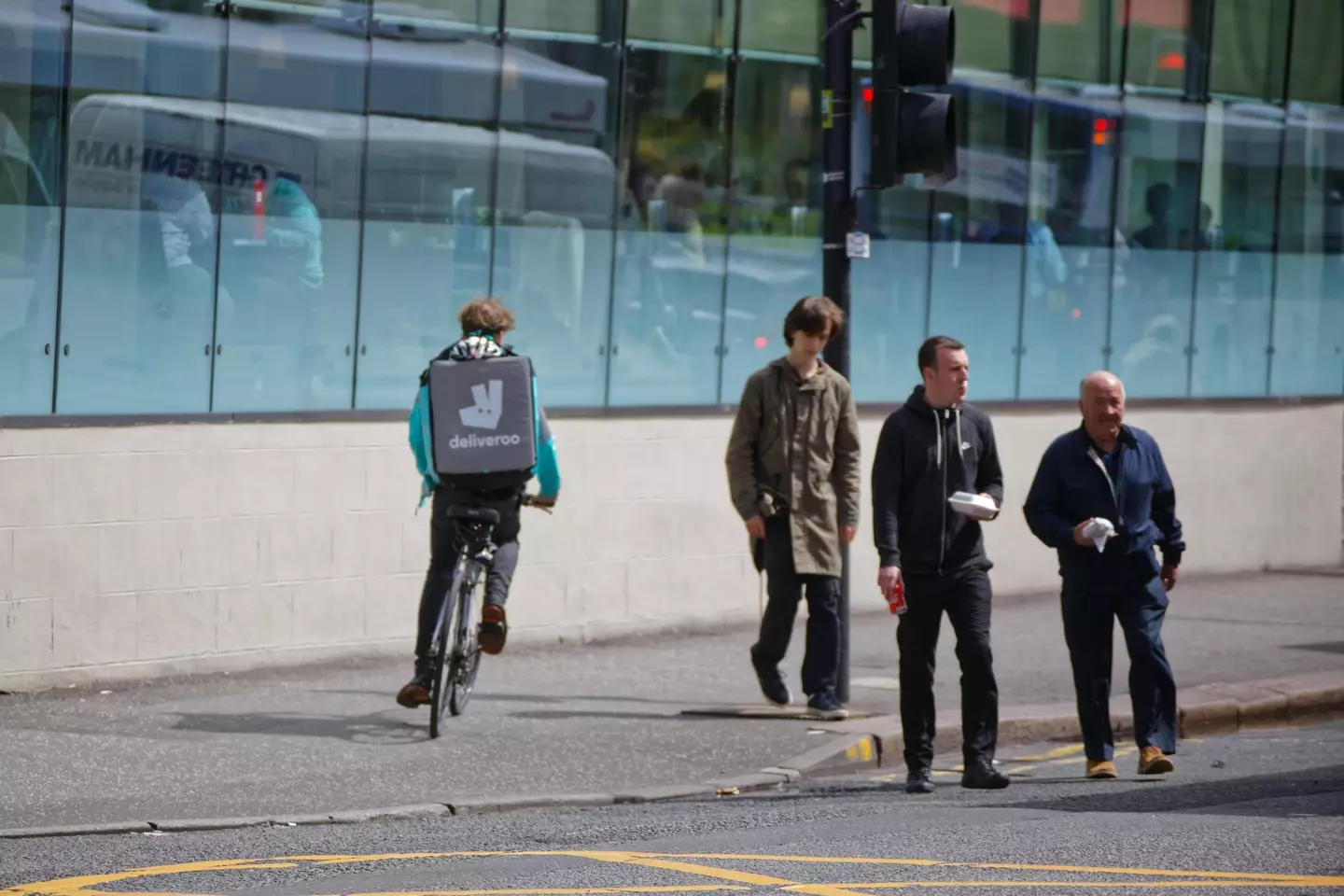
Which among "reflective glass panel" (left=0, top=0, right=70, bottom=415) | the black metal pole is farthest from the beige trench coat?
"reflective glass panel" (left=0, top=0, right=70, bottom=415)

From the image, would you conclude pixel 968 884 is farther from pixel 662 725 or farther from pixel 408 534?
→ pixel 408 534

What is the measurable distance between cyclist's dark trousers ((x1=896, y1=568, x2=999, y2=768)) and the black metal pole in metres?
1.42

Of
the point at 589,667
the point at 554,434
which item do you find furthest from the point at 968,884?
the point at 554,434

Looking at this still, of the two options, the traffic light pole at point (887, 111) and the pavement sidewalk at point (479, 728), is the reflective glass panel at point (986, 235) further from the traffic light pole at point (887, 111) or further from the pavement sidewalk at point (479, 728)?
the traffic light pole at point (887, 111)

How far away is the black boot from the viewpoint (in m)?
9.23

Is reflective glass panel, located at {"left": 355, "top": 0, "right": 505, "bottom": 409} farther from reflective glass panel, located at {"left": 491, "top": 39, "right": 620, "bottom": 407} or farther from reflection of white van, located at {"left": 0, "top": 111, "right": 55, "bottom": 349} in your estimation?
reflection of white van, located at {"left": 0, "top": 111, "right": 55, "bottom": 349}

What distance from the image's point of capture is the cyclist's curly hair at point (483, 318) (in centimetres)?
1027

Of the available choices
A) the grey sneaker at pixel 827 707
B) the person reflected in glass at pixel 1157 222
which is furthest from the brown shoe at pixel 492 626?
the person reflected in glass at pixel 1157 222

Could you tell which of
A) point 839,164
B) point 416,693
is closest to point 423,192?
point 839,164

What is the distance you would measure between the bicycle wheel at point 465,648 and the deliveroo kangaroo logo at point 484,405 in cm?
69

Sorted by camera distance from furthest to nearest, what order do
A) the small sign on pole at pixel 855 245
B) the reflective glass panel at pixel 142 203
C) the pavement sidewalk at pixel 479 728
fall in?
the reflective glass panel at pixel 142 203 < the small sign on pole at pixel 855 245 < the pavement sidewalk at pixel 479 728

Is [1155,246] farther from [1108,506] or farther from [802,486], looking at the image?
[1108,506]

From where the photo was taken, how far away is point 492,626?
10.2 metres

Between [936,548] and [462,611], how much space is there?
7.42 feet
